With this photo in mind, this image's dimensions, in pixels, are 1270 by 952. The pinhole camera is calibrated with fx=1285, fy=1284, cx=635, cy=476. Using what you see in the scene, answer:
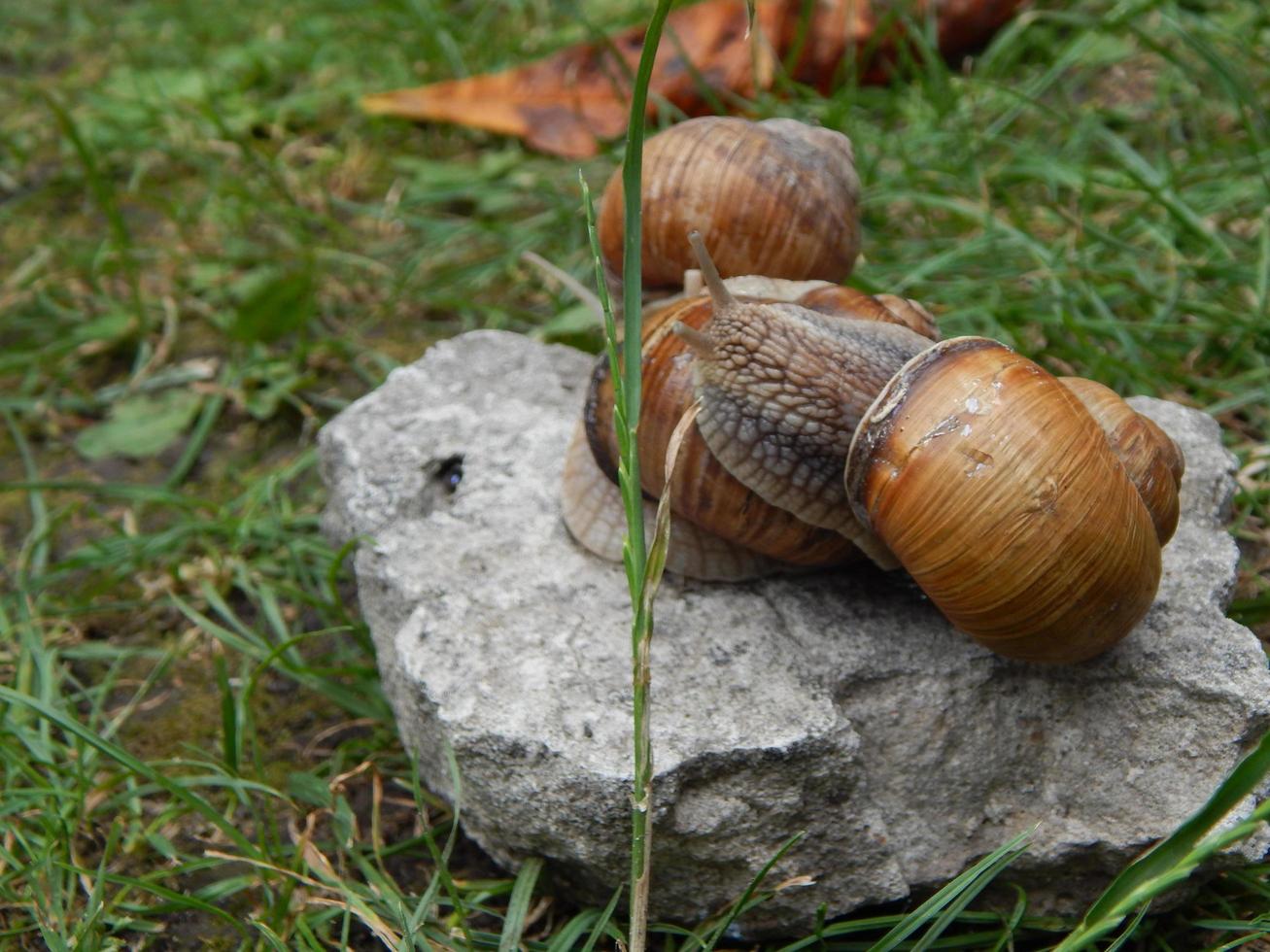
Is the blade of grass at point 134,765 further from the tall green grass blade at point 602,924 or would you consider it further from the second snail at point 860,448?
the second snail at point 860,448

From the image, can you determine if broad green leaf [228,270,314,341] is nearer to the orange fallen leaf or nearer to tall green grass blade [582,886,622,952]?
the orange fallen leaf

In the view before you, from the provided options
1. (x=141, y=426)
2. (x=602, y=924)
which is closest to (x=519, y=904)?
(x=602, y=924)

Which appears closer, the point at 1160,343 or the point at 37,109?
the point at 1160,343

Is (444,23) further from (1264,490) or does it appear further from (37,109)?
(1264,490)

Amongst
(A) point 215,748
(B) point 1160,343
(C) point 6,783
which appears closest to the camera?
(C) point 6,783

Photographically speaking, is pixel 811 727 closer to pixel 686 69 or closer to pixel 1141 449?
pixel 1141 449

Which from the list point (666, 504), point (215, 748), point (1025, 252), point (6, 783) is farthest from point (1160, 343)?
point (6, 783)
